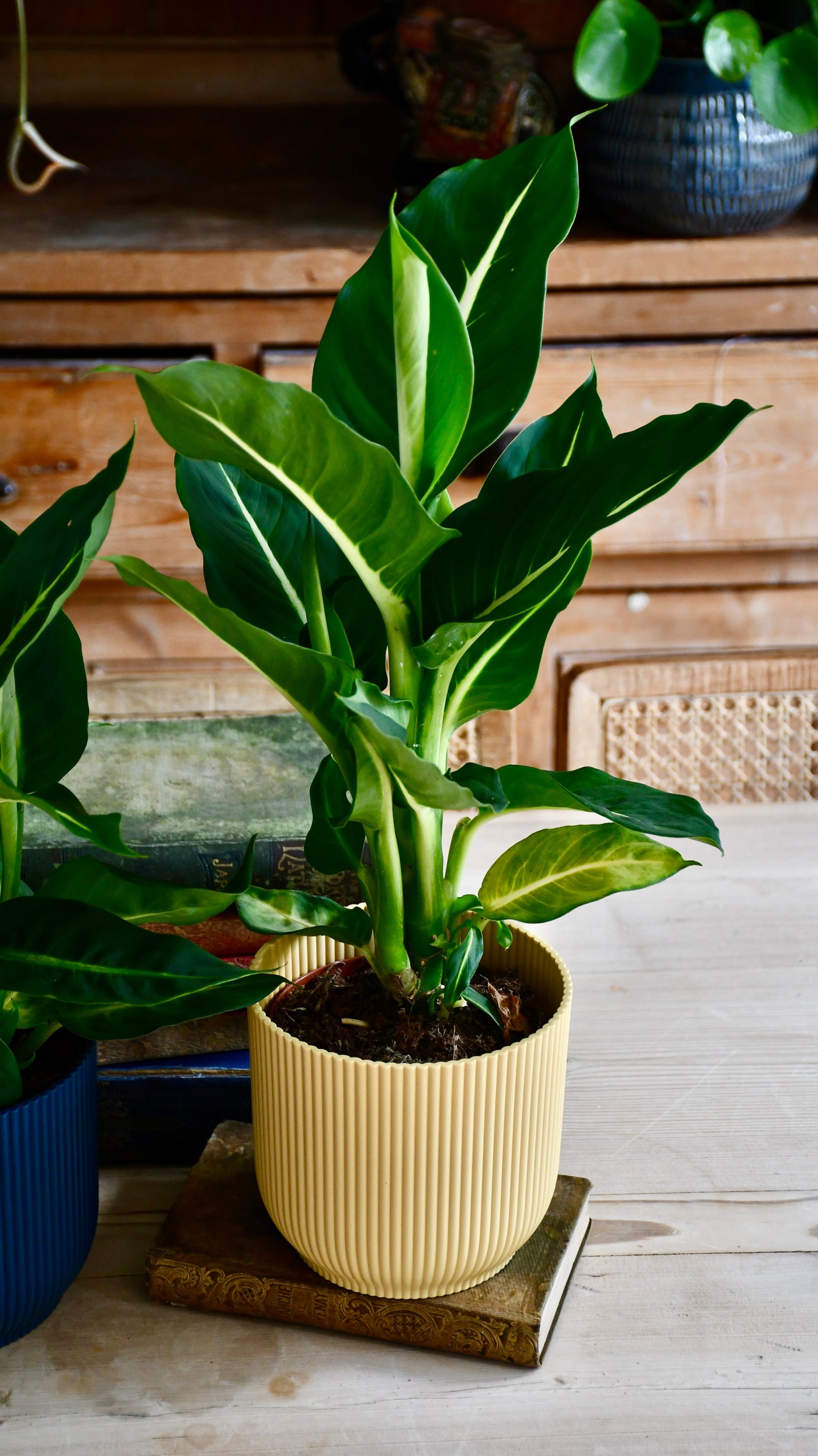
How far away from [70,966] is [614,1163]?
306 mm

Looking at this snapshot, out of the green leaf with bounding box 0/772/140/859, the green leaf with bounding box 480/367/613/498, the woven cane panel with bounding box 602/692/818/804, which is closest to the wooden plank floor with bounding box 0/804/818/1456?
the green leaf with bounding box 0/772/140/859

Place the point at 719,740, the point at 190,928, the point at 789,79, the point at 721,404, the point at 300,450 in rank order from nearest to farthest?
the point at 300,450 → the point at 190,928 → the point at 789,79 → the point at 719,740 → the point at 721,404

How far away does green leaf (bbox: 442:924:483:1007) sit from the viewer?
507 mm

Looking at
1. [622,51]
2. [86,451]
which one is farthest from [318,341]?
[622,51]

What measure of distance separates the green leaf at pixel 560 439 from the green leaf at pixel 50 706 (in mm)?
172

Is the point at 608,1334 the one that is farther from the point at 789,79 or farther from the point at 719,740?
the point at 789,79

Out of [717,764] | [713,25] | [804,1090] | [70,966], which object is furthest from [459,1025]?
[713,25]

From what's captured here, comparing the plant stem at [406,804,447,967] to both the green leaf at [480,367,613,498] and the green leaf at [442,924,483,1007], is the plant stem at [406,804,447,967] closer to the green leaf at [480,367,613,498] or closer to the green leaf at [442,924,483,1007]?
the green leaf at [442,924,483,1007]

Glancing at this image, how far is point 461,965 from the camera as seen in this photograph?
0.51 meters

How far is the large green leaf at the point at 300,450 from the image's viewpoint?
37 centimetres

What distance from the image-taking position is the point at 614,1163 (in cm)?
65

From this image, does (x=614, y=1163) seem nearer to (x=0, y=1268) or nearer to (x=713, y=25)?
(x=0, y=1268)

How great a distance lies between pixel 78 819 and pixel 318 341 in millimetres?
1113

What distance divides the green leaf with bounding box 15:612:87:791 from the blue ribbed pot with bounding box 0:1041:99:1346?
12cm
